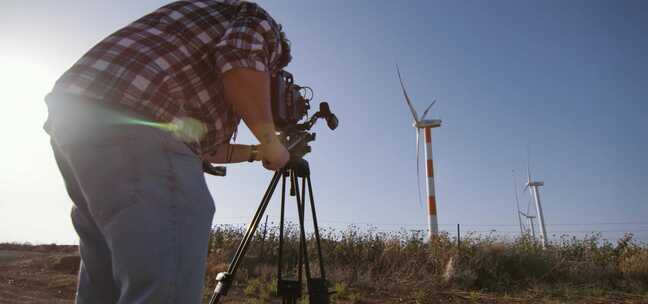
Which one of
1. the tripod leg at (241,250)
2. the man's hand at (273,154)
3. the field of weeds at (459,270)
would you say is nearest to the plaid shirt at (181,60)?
the man's hand at (273,154)

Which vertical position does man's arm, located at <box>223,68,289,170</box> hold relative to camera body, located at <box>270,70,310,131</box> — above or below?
below

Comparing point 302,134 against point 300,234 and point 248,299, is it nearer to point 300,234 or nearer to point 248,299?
point 300,234

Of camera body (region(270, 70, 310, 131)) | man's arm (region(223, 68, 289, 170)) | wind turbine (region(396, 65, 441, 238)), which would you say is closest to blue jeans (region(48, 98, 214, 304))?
man's arm (region(223, 68, 289, 170))

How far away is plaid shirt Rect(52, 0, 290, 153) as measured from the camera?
120cm

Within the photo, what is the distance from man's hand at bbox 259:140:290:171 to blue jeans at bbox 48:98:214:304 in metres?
0.29

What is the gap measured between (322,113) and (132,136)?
5.06ft

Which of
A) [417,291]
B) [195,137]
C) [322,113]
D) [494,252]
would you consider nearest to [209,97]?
[195,137]

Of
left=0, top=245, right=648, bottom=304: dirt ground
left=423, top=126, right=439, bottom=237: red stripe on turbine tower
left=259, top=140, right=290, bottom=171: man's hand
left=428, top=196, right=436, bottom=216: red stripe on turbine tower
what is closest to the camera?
left=259, top=140, right=290, bottom=171: man's hand

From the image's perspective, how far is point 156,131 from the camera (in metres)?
1.17

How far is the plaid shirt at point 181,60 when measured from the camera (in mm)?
1195

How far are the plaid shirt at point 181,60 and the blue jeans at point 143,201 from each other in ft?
0.32

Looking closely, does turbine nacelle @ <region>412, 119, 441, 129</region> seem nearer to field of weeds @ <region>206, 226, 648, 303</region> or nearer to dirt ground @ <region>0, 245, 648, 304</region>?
field of weeds @ <region>206, 226, 648, 303</region>

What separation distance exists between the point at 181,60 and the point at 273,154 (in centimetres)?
45

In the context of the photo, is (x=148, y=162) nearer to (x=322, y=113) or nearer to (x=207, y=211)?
(x=207, y=211)
